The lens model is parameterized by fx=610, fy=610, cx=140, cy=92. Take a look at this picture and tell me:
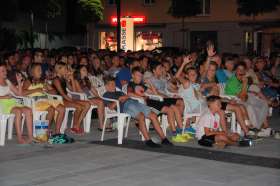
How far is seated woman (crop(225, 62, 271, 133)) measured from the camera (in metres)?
11.0

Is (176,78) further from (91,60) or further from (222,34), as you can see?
(222,34)

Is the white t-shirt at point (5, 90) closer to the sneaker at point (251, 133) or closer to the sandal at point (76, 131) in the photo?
the sandal at point (76, 131)

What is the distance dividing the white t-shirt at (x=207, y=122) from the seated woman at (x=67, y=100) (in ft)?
7.07

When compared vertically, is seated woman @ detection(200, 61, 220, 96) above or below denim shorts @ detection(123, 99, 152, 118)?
above

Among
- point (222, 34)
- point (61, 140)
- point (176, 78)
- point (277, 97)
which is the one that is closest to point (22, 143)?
point (61, 140)

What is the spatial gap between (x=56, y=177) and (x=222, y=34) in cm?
3370

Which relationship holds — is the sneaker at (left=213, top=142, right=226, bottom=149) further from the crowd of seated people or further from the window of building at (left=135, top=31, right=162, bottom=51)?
the window of building at (left=135, top=31, right=162, bottom=51)

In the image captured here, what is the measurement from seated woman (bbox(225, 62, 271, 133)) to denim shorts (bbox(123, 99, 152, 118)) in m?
2.11

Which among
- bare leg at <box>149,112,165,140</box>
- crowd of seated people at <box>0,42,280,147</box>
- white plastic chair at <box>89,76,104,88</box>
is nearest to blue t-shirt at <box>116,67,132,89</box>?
crowd of seated people at <box>0,42,280,147</box>

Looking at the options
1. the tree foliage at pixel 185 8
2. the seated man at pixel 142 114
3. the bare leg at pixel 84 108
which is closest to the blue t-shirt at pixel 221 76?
the seated man at pixel 142 114

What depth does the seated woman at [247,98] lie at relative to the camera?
11.0 meters

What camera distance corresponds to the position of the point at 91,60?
13617 millimetres

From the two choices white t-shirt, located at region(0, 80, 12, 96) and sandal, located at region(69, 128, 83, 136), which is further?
sandal, located at region(69, 128, 83, 136)

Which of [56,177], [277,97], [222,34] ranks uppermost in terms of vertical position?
[222,34]
